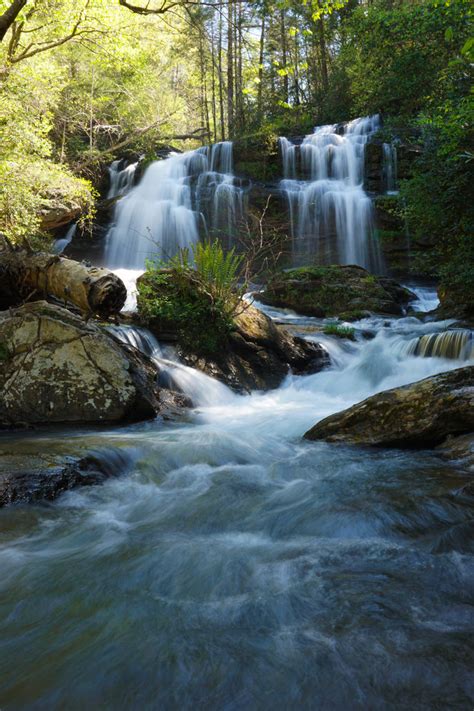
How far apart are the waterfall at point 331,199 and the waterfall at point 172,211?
7.95 ft

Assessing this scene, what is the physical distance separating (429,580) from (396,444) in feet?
7.85

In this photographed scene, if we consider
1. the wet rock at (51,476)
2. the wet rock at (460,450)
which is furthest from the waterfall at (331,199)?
the wet rock at (51,476)

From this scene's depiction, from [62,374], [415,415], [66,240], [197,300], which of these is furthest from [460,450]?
[66,240]

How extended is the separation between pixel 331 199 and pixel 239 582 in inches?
681

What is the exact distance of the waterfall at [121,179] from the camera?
20.5 m

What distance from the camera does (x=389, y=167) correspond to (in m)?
18.0

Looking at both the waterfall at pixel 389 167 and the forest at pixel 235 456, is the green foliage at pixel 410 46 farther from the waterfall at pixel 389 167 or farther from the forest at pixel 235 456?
the waterfall at pixel 389 167

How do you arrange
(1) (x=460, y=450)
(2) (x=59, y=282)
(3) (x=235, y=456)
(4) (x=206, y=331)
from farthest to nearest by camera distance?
(4) (x=206, y=331) → (2) (x=59, y=282) → (3) (x=235, y=456) → (1) (x=460, y=450)

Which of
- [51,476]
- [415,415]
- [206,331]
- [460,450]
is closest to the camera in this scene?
[51,476]

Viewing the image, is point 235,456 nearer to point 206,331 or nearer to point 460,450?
point 460,450

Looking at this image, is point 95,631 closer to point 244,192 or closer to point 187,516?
point 187,516

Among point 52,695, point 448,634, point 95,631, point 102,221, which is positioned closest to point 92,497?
point 95,631

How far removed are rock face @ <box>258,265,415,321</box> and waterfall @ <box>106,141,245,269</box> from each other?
4.67 meters

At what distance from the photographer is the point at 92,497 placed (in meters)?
3.86
